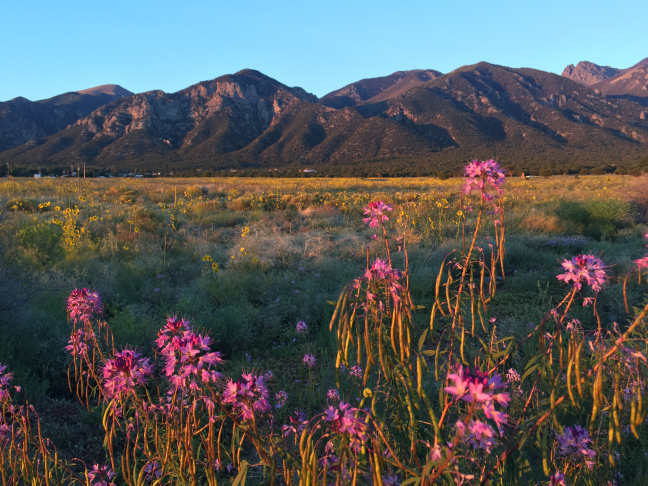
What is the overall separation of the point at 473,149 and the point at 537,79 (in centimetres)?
5389

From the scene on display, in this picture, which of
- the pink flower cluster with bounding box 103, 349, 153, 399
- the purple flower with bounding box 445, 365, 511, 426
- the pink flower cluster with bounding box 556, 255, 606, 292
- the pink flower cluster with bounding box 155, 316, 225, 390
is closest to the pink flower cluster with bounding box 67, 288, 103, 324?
the pink flower cluster with bounding box 103, 349, 153, 399

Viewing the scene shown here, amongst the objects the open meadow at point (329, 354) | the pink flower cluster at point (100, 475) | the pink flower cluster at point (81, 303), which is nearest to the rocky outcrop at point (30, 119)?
the open meadow at point (329, 354)

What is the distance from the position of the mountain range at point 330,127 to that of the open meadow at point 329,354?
55512 mm

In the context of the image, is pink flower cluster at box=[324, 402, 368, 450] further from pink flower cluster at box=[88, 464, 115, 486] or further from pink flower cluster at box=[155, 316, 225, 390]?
pink flower cluster at box=[88, 464, 115, 486]

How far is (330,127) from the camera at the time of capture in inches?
3194

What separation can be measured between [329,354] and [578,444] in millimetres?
2185

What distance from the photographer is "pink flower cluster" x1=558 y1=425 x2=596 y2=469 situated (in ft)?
4.56

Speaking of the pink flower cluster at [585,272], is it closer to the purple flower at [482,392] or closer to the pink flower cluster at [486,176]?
the pink flower cluster at [486,176]

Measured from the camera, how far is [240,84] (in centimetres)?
9712

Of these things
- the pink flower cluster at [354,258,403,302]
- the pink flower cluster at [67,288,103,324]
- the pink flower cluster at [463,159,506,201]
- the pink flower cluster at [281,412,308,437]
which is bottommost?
the pink flower cluster at [281,412,308,437]

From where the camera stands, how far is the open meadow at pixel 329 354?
3.73ft

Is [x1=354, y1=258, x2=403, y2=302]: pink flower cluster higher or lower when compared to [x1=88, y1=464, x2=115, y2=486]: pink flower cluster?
higher

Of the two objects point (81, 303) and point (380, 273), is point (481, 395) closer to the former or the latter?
point (380, 273)

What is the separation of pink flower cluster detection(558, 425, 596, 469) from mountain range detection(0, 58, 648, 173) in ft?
194
